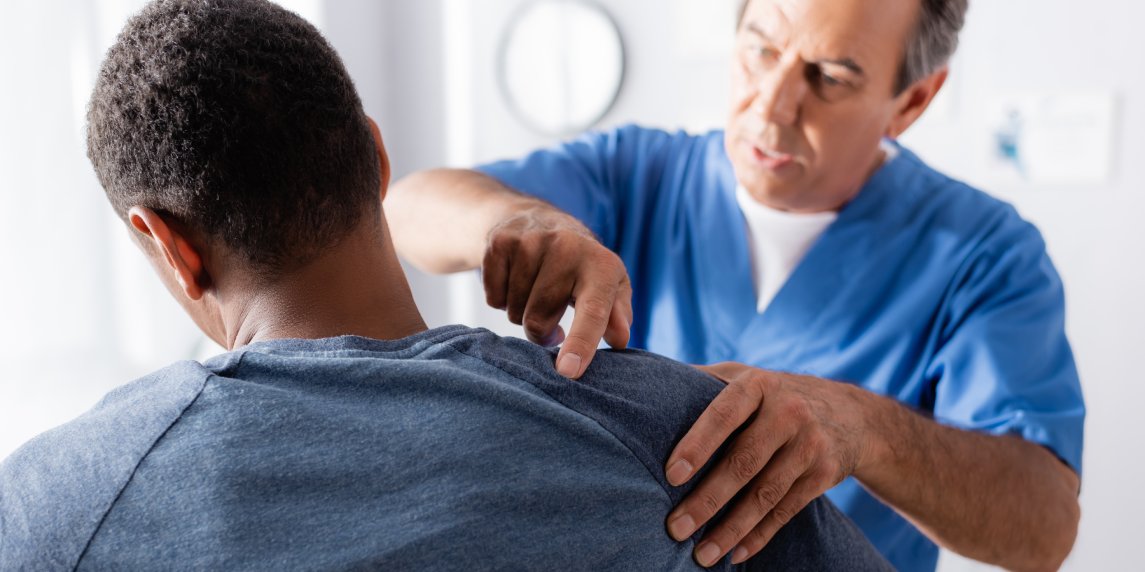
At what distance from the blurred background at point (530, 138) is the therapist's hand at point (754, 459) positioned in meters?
1.05

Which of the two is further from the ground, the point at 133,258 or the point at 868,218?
the point at 868,218

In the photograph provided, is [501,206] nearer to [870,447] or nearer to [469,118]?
[870,447]

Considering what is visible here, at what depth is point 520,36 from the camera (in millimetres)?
2252

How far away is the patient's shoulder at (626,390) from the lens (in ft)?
Answer: 2.14

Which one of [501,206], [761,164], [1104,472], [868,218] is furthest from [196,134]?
[1104,472]

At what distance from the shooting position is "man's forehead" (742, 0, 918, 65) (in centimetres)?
120

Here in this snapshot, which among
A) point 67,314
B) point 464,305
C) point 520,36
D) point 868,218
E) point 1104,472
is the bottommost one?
point 1104,472

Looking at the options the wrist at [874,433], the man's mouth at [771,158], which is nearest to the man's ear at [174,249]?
the wrist at [874,433]

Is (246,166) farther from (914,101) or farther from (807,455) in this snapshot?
(914,101)

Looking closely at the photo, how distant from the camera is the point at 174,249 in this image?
0.69m

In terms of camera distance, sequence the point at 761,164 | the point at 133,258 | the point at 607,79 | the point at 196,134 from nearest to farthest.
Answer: the point at 196,134, the point at 761,164, the point at 133,258, the point at 607,79

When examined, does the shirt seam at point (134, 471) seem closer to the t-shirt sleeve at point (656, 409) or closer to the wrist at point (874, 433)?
the t-shirt sleeve at point (656, 409)

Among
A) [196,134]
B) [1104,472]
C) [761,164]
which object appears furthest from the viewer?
[1104,472]

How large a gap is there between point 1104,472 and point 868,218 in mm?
1057
